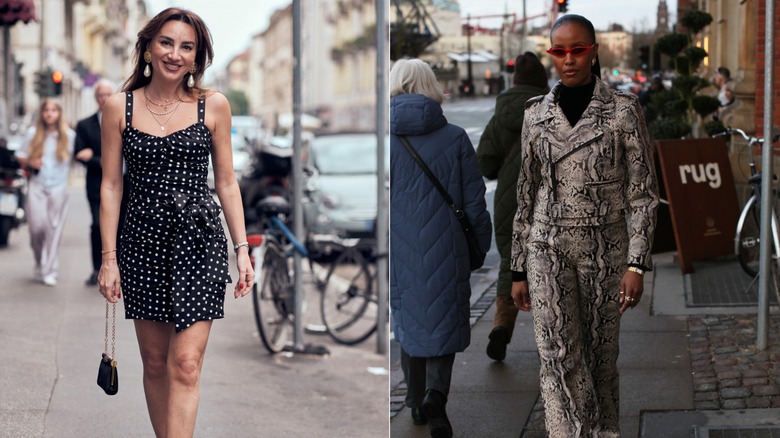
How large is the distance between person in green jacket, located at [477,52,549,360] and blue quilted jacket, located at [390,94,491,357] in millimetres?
118

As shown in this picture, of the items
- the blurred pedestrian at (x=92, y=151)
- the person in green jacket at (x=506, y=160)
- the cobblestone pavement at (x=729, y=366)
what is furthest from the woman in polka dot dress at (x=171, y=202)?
the blurred pedestrian at (x=92, y=151)

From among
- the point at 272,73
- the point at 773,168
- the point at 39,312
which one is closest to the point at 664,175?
the point at 773,168

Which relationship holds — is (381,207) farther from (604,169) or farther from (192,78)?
(604,169)

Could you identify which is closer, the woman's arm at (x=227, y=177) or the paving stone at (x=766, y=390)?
the woman's arm at (x=227, y=177)

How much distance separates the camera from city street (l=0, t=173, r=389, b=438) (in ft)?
20.7

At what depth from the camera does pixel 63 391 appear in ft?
22.4

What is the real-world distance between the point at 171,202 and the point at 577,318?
149 centimetres

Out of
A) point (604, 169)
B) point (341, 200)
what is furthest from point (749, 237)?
point (341, 200)

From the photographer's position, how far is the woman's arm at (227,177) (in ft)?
15.0

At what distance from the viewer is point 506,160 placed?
4727 mm

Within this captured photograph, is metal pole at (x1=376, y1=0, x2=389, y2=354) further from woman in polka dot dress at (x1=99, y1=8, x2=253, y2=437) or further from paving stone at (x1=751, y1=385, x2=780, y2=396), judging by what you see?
paving stone at (x1=751, y1=385, x2=780, y2=396)

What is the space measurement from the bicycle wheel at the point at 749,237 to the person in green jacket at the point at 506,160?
1188 mm

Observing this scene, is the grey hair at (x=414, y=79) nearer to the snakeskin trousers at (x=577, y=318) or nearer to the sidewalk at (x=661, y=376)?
the sidewalk at (x=661, y=376)

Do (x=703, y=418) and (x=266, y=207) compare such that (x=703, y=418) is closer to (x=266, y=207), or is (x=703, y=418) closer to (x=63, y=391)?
(x=63, y=391)
